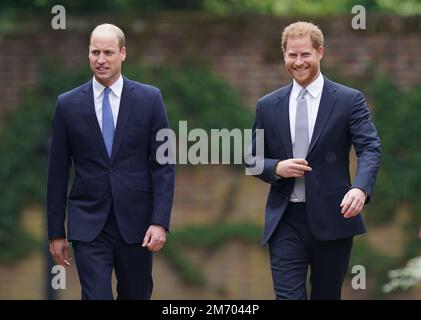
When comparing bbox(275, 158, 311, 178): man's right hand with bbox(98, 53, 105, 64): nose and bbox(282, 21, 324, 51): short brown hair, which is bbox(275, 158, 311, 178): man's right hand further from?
bbox(98, 53, 105, 64): nose

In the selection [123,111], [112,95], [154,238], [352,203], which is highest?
[112,95]

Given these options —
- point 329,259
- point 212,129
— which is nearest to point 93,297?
point 329,259

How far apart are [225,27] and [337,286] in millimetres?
5330

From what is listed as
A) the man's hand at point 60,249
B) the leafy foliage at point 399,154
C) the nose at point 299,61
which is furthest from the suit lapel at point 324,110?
the leafy foliage at point 399,154

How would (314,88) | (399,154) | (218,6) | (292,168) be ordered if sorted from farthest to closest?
(218,6) → (399,154) → (314,88) → (292,168)

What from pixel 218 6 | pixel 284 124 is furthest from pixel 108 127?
pixel 218 6

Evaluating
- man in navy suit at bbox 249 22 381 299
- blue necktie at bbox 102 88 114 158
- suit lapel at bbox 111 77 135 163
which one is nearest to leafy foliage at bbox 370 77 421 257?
man in navy suit at bbox 249 22 381 299

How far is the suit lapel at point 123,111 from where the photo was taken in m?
6.88

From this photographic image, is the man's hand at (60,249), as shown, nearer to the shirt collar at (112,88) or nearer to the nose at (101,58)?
the shirt collar at (112,88)

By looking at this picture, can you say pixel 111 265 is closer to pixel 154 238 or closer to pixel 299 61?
pixel 154 238

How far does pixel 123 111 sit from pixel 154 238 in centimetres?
78

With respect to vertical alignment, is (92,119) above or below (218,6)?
below

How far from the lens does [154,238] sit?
6.75 meters

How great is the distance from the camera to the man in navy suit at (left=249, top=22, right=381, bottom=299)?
22.2 feet
